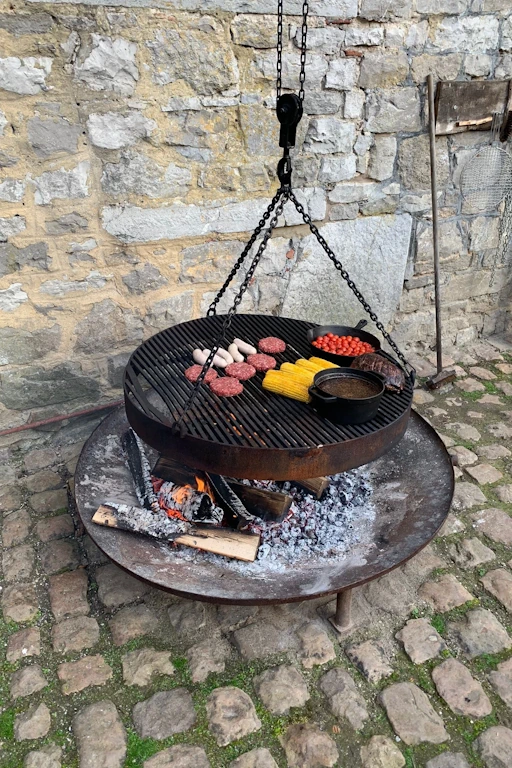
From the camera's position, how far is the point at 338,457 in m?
2.38

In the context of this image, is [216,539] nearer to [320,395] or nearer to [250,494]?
[250,494]

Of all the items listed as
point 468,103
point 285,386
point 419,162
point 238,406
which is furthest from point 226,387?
point 468,103

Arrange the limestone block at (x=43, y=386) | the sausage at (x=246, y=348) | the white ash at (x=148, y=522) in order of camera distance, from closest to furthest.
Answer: the white ash at (x=148, y=522), the sausage at (x=246, y=348), the limestone block at (x=43, y=386)

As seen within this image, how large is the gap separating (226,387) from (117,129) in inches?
66.8

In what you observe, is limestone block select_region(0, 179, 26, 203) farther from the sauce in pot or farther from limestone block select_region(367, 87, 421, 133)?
limestone block select_region(367, 87, 421, 133)

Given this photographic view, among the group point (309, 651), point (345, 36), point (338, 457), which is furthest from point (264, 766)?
point (345, 36)

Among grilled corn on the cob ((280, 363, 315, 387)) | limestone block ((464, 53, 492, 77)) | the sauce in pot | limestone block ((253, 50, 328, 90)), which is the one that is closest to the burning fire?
grilled corn on the cob ((280, 363, 315, 387))

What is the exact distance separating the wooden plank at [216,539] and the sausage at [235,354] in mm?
856

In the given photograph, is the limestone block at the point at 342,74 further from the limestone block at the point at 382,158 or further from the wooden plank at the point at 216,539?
the wooden plank at the point at 216,539

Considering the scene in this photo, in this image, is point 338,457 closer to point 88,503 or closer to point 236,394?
point 236,394

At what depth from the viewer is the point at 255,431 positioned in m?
2.43

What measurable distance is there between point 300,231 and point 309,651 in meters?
2.77

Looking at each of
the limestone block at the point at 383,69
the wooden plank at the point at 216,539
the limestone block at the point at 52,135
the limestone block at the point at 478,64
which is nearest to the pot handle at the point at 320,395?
the wooden plank at the point at 216,539

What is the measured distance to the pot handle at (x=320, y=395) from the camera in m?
2.43
